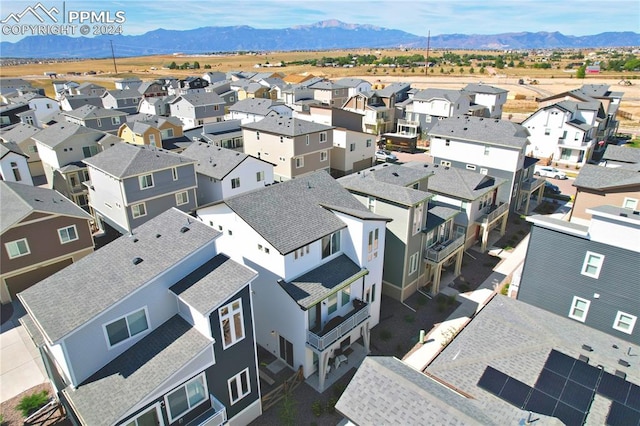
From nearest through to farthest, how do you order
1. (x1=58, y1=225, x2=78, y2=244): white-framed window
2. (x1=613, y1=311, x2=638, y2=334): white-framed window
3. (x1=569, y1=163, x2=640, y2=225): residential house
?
(x1=613, y1=311, x2=638, y2=334): white-framed window → (x1=58, y1=225, x2=78, y2=244): white-framed window → (x1=569, y1=163, x2=640, y2=225): residential house

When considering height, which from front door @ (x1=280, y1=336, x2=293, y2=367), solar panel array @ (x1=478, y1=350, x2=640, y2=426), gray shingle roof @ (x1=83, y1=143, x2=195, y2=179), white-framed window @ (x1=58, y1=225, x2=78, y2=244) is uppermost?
gray shingle roof @ (x1=83, y1=143, x2=195, y2=179)

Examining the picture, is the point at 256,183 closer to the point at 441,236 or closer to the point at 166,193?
the point at 166,193

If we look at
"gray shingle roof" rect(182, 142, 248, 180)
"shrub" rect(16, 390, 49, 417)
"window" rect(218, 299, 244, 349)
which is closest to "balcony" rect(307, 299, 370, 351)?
"window" rect(218, 299, 244, 349)

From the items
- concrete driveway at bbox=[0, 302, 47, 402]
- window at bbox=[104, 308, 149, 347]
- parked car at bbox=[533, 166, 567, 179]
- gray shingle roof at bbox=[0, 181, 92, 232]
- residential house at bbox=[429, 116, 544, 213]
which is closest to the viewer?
window at bbox=[104, 308, 149, 347]

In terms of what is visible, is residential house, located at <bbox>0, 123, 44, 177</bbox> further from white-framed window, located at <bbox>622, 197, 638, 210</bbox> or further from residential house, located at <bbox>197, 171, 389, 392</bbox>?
white-framed window, located at <bbox>622, 197, 638, 210</bbox>

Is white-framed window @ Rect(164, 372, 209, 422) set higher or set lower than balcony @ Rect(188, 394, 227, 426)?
higher

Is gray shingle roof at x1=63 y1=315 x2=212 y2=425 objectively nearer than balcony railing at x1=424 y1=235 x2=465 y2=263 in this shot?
Yes

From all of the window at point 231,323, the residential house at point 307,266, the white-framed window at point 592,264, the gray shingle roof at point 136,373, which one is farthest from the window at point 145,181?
the white-framed window at point 592,264
